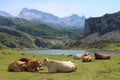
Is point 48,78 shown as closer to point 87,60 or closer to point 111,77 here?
point 111,77

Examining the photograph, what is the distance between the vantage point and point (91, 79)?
22.6 meters

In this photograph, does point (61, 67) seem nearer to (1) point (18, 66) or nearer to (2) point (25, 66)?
(2) point (25, 66)

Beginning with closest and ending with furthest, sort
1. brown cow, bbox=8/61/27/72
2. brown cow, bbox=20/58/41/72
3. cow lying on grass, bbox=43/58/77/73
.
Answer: cow lying on grass, bbox=43/58/77/73, brown cow, bbox=8/61/27/72, brown cow, bbox=20/58/41/72

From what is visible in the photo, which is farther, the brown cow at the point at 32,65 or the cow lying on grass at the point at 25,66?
the brown cow at the point at 32,65

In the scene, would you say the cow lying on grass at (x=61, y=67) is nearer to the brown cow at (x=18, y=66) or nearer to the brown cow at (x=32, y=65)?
the brown cow at (x=32, y=65)

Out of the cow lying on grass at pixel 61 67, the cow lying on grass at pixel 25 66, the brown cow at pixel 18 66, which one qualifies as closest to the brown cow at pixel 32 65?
the cow lying on grass at pixel 25 66

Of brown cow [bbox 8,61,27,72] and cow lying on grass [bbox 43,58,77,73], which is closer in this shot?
cow lying on grass [bbox 43,58,77,73]

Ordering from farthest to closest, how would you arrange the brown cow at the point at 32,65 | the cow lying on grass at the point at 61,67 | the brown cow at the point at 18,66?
1. the brown cow at the point at 32,65
2. the brown cow at the point at 18,66
3. the cow lying on grass at the point at 61,67

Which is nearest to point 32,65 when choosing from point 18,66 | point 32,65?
point 32,65

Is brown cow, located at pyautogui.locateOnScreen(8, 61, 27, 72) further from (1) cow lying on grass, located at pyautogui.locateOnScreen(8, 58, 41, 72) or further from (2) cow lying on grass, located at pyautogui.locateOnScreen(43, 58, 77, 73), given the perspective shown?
(2) cow lying on grass, located at pyautogui.locateOnScreen(43, 58, 77, 73)

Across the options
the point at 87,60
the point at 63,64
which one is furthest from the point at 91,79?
the point at 87,60

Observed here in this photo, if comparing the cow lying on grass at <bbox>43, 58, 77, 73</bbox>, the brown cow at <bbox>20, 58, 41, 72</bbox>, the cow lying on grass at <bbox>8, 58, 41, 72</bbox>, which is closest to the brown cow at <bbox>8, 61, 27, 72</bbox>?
the cow lying on grass at <bbox>8, 58, 41, 72</bbox>

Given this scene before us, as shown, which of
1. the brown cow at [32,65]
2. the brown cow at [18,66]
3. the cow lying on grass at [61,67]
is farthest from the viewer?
the brown cow at [32,65]

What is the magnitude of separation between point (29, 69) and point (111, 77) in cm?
906
